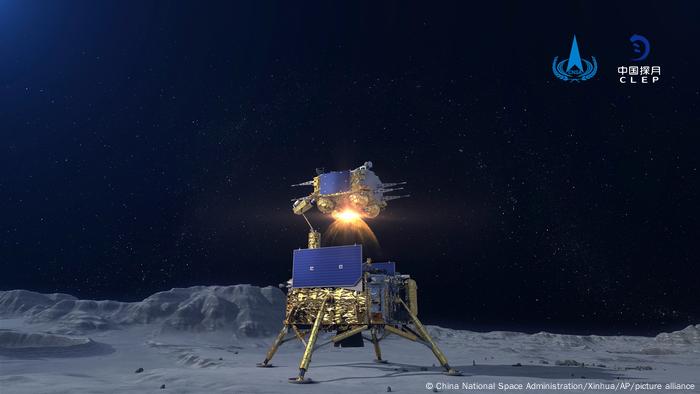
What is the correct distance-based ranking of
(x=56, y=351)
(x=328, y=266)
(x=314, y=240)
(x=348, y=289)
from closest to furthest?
(x=348, y=289) < (x=328, y=266) < (x=314, y=240) < (x=56, y=351)

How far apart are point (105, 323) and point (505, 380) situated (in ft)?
211

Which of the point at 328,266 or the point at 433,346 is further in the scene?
the point at 328,266

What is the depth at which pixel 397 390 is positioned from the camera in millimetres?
12414

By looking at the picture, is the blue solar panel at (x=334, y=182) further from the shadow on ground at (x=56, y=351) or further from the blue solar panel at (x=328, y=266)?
the shadow on ground at (x=56, y=351)

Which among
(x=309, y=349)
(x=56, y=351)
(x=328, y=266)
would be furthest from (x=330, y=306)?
(x=56, y=351)

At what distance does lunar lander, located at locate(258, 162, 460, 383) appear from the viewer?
16.1 meters

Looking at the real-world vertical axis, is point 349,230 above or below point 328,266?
above

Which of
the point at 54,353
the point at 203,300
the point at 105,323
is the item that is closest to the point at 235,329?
the point at 203,300

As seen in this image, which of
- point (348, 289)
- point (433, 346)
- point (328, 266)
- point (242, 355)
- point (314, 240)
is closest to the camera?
point (433, 346)

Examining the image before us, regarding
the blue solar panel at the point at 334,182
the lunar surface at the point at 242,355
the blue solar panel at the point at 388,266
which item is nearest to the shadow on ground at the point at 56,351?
the lunar surface at the point at 242,355

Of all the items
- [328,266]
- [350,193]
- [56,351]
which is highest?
[350,193]

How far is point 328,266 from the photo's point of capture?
16766 mm

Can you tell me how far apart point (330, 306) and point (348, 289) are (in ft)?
2.95

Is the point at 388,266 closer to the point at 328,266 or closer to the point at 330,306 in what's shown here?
the point at 328,266
